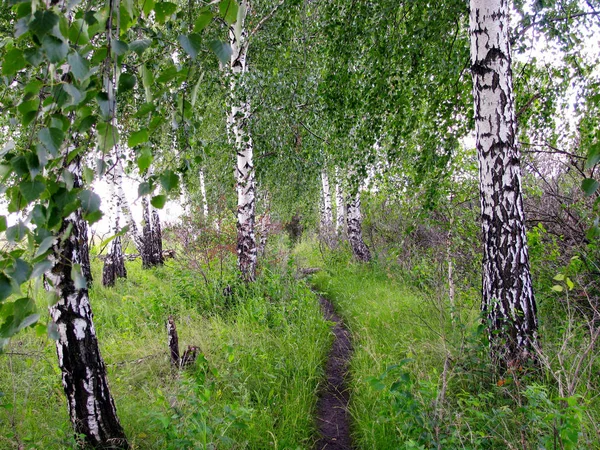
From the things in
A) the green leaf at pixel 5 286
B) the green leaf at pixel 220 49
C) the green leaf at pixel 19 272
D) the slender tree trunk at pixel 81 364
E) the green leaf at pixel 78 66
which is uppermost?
the green leaf at pixel 220 49

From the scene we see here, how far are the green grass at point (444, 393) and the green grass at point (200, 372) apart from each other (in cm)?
60

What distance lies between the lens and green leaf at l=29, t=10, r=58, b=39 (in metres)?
0.75

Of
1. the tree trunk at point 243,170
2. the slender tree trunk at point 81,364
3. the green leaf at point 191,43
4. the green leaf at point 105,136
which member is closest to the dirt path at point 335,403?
the slender tree trunk at point 81,364

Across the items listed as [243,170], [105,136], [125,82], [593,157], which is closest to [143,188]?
[105,136]

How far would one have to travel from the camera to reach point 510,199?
316cm

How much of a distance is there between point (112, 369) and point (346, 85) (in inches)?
157

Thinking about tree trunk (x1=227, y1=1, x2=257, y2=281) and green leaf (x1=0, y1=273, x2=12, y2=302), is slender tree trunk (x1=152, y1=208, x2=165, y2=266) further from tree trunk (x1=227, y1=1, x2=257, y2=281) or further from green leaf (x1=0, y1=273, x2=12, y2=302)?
green leaf (x1=0, y1=273, x2=12, y2=302)

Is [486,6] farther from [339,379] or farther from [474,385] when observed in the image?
[339,379]

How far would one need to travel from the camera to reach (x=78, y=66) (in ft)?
2.70

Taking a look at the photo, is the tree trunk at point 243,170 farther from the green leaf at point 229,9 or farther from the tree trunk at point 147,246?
the green leaf at point 229,9

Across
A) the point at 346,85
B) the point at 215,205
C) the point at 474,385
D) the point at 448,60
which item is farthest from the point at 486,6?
the point at 215,205

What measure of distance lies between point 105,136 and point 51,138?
106 millimetres

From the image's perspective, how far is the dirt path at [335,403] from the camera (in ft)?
11.3

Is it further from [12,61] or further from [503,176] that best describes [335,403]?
[12,61]
